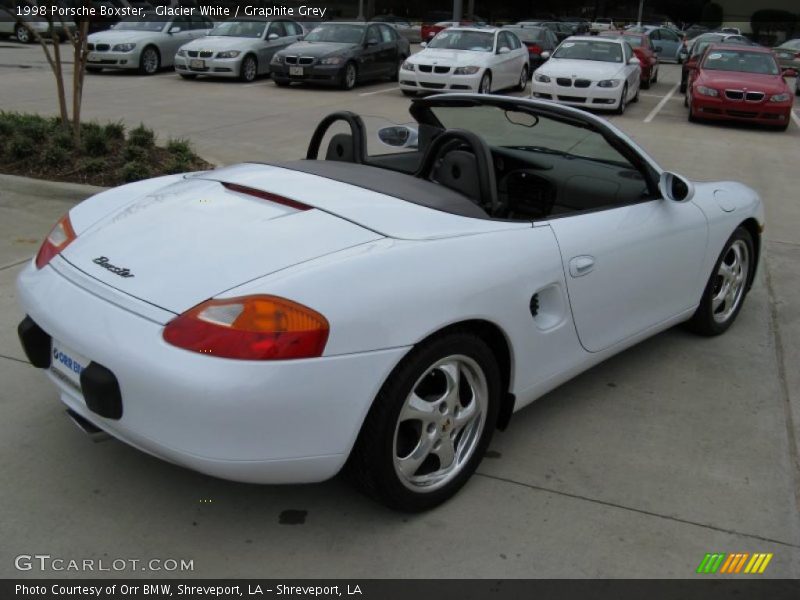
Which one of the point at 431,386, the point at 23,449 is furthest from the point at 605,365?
the point at 23,449

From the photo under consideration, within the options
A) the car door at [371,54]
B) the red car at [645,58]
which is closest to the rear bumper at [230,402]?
the car door at [371,54]

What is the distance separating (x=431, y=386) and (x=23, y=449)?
1.64m

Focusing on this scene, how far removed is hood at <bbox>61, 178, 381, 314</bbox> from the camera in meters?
2.48

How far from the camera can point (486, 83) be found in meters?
16.0

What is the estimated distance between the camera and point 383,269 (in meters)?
2.50

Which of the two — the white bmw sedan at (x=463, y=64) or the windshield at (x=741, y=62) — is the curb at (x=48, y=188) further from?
the windshield at (x=741, y=62)

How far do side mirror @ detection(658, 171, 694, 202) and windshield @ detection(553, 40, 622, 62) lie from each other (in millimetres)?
12475

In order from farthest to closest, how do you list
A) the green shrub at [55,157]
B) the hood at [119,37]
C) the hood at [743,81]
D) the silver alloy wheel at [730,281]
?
the hood at [119,37], the hood at [743,81], the green shrub at [55,157], the silver alloy wheel at [730,281]

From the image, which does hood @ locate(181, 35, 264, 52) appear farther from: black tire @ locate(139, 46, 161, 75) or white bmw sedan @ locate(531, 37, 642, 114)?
white bmw sedan @ locate(531, 37, 642, 114)

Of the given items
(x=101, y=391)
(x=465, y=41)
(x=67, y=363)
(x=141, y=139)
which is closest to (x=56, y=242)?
(x=67, y=363)

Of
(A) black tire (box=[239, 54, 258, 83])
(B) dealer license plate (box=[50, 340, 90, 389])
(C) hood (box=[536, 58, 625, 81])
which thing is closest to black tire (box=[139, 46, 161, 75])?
(A) black tire (box=[239, 54, 258, 83])

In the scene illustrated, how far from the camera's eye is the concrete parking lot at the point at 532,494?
258cm

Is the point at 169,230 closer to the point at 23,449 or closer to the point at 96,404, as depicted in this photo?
the point at 96,404

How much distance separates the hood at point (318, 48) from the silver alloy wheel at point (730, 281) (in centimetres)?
1303
